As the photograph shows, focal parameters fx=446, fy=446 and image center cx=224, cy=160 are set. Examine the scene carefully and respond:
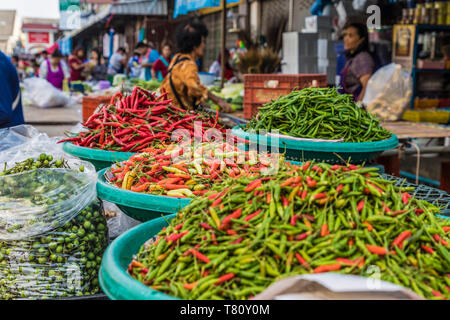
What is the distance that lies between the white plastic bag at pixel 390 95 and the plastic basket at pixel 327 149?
2320 mm

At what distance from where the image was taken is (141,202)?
2.16m

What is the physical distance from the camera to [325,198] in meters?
1.54

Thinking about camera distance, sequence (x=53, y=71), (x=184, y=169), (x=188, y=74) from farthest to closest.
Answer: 1. (x=53, y=71)
2. (x=188, y=74)
3. (x=184, y=169)

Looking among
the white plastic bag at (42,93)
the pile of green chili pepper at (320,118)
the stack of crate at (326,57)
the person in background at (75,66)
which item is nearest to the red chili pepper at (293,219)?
the pile of green chili pepper at (320,118)

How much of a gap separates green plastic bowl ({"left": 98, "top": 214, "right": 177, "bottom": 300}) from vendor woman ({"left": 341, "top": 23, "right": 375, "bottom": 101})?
446 cm

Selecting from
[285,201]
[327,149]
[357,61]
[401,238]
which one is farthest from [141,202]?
[357,61]

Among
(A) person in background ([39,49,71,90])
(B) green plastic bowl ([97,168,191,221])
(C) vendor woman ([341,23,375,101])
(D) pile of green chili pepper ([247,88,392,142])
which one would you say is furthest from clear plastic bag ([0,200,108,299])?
(A) person in background ([39,49,71,90])

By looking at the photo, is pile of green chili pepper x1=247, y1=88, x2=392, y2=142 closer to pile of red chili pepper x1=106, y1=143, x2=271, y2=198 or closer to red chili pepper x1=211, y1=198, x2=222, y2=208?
pile of red chili pepper x1=106, y1=143, x2=271, y2=198

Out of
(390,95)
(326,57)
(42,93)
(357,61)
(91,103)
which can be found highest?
(326,57)

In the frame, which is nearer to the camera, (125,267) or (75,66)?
(125,267)

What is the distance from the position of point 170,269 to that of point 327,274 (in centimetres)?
53

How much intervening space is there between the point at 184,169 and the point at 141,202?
31 cm

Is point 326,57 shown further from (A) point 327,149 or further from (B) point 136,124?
(B) point 136,124
